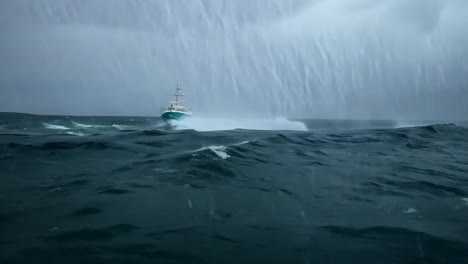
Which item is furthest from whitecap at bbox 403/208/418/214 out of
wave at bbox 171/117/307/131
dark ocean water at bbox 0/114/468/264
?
wave at bbox 171/117/307/131

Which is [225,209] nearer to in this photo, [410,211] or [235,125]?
[410,211]

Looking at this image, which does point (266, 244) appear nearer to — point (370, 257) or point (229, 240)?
point (229, 240)

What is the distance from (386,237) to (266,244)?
2190 millimetres

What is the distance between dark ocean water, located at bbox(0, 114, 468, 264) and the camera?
497 centimetres

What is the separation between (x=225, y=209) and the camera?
23.3 ft

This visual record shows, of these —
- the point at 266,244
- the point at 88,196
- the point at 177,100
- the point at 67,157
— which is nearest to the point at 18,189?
the point at 88,196

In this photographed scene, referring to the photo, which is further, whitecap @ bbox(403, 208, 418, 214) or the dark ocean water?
whitecap @ bbox(403, 208, 418, 214)

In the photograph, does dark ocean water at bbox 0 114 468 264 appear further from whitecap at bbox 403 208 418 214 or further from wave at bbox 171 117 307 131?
wave at bbox 171 117 307 131

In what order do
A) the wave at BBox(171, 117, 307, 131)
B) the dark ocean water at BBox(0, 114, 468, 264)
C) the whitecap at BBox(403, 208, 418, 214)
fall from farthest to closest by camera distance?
the wave at BBox(171, 117, 307, 131), the whitecap at BBox(403, 208, 418, 214), the dark ocean water at BBox(0, 114, 468, 264)

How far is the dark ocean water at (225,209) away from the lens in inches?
196

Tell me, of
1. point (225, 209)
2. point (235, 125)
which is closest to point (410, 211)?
point (225, 209)

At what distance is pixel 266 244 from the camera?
534cm

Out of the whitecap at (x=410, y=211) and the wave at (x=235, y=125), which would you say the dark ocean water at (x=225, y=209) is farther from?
the wave at (x=235, y=125)

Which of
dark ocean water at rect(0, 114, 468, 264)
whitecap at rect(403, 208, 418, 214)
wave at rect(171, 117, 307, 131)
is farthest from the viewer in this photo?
wave at rect(171, 117, 307, 131)
